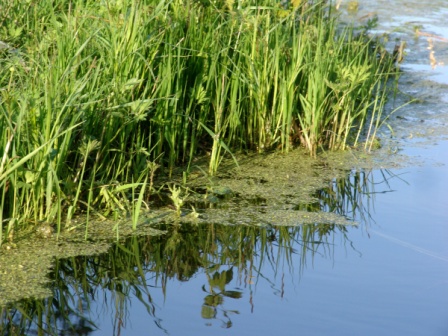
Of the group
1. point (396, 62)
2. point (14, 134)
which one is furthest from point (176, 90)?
point (396, 62)

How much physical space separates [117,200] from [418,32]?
445 cm

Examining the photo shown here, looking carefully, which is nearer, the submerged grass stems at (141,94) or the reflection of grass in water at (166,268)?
the reflection of grass in water at (166,268)

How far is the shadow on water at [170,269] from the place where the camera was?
2531mm

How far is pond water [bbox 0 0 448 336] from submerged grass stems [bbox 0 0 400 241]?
0.30 m

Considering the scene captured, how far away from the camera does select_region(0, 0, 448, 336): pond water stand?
8.30 ft

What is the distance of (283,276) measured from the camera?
9.54 feet

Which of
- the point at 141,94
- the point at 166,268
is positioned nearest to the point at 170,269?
the point at 166,268

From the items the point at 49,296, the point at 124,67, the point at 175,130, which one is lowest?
the point at 49,296

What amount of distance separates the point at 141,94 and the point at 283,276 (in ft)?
3.77

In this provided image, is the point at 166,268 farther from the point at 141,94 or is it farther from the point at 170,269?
the point at 141,94

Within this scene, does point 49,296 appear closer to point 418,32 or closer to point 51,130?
point 51,130

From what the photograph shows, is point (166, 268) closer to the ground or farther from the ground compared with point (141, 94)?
closer to the ground

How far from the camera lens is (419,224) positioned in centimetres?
347

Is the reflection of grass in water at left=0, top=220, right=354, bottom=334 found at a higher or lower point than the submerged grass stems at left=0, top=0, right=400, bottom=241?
lower
